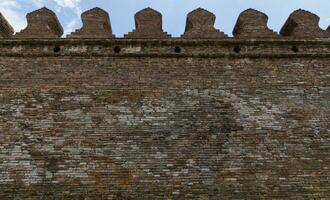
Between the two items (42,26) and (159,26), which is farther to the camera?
(159,26)

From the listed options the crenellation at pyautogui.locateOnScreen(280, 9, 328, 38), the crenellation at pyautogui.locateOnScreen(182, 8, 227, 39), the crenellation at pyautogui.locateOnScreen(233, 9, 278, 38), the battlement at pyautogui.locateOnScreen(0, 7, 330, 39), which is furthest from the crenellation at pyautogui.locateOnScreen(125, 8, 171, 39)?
the crenellation at pyautogui.locateOnScreen(280, 9, 328, 38)

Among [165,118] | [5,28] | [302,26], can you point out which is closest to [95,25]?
[5,28]

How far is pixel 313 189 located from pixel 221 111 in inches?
83.3

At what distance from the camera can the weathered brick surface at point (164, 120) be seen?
7.17 metres

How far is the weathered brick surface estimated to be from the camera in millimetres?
7168

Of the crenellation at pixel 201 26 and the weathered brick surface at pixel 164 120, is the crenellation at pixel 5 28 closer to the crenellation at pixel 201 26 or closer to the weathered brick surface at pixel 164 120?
the weathered brick surface at pixel 164 120

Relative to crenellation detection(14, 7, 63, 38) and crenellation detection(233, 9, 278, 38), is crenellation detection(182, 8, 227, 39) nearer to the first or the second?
crenellation detection(233, 9, 278, 38)

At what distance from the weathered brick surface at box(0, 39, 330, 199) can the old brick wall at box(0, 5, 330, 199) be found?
0.06 feet

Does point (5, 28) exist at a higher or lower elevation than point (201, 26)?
higher

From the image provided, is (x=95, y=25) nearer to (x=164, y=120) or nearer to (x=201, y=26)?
(x=201, y=26)

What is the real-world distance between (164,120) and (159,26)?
2813 millimetres

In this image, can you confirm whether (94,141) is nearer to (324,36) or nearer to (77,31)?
(77,31)

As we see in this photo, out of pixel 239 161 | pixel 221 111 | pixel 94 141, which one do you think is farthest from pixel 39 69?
pixel 239 161

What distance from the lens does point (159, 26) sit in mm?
10133
